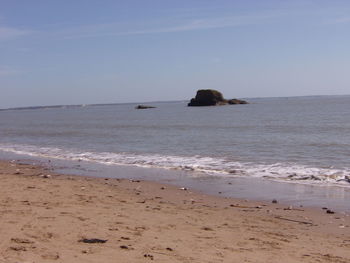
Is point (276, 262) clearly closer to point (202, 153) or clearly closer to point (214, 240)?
point (214, 240)

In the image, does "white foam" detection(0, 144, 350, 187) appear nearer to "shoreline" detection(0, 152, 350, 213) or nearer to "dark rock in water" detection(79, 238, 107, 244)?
"shoreline" detection(0, 152, 350, 213)

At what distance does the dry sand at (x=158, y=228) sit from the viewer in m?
5.55

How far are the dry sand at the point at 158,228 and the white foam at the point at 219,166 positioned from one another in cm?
332

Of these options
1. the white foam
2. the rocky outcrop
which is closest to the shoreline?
the white foam

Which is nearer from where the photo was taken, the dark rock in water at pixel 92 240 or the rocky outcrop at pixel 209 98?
the dark rock in water at pixel 92 240

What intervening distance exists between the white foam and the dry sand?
10.9 ft

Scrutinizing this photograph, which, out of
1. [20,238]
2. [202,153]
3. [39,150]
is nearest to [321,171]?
[202,153]

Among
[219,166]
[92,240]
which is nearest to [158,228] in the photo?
[92,240]

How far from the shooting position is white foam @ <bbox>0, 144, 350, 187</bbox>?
12.4 meters

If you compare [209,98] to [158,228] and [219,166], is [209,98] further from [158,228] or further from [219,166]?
[158,228]

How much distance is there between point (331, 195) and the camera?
397 inches

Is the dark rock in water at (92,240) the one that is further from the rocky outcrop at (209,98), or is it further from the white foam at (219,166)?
the rocky outcrop at (209,98)

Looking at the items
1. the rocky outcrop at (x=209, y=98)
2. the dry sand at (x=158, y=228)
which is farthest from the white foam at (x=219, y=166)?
the rocky outcrop at (x=209, y=98)

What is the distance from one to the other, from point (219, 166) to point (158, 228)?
8.50 m
